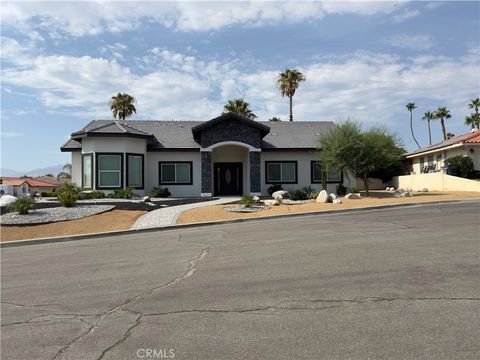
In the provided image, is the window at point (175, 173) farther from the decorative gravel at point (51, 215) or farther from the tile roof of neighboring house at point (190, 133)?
the decorative gravel at point (51, 215)

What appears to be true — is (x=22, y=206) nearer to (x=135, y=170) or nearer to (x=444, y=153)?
(x=135, y=170)

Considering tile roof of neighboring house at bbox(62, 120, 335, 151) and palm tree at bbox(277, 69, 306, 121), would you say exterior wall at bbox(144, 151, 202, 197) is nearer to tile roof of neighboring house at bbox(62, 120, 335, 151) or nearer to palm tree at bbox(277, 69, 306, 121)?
tile roof of neighboring house at bbox(62, 120, 335, 151)

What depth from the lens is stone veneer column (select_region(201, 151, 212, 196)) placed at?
27172 millimetres

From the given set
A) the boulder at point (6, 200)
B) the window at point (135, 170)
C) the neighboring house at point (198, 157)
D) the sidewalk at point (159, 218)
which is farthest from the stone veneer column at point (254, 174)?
the boulder at point (6, 200)

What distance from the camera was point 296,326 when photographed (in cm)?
504

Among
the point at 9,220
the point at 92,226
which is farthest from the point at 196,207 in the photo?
the point at 9,220

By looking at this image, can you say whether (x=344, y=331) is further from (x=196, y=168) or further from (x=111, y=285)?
(x=196, y=168)

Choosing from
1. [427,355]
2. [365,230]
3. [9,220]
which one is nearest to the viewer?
[427,355]

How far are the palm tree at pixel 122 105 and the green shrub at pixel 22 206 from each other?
31.0 m

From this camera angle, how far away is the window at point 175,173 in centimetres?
2775

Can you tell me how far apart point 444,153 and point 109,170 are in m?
26.8

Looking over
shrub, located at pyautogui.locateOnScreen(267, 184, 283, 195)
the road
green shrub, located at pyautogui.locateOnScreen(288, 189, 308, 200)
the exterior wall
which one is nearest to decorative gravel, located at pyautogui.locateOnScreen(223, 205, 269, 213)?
green shrub, located at pyautogui.locateOnScreen(288, 189, 308, 200)

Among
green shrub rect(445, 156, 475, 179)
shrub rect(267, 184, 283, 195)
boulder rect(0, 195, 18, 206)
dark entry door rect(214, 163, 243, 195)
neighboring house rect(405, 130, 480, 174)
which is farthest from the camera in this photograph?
neighboring house rect(405, 130, 480, 174)

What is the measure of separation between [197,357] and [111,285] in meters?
3.46
